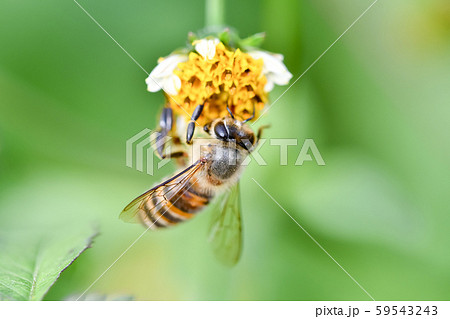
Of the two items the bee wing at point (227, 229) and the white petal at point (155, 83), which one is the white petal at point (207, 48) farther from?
the bee wing at point (227, 229)

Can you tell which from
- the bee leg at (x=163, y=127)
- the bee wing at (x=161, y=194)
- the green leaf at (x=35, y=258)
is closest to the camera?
the green leaf at (x=35, y=258)

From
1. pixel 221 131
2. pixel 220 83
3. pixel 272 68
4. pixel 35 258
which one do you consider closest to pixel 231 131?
pixel 221 131

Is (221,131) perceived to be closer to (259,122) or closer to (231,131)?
(231,131)

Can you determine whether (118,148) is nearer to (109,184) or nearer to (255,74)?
(109,184)

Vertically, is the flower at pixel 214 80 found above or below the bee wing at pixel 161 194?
above

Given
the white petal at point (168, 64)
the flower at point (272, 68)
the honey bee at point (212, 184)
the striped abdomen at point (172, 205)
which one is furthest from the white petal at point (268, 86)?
the striped abdomen at point (172, 205)

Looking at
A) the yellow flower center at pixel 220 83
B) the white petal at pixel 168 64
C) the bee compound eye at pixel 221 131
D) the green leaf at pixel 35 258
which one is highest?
the white petal at pixel 168 64
